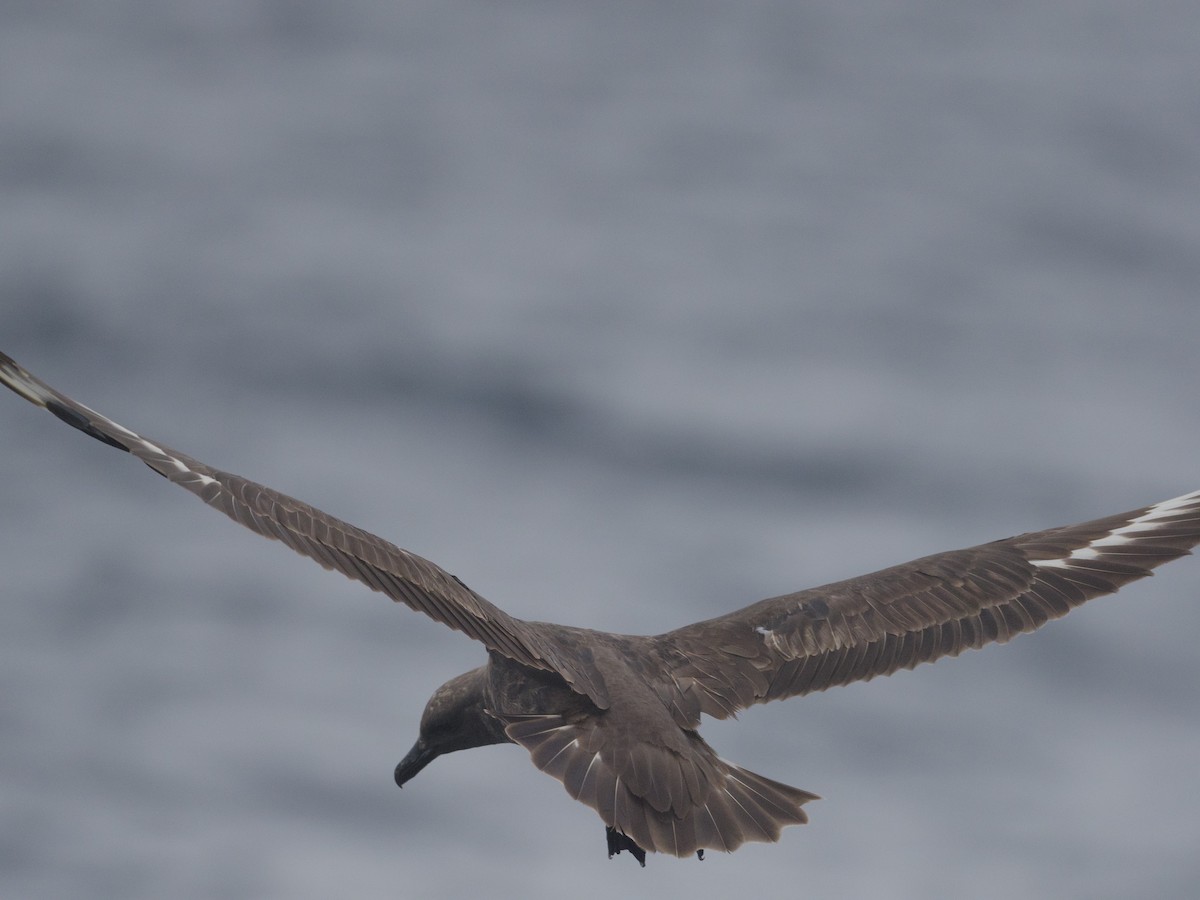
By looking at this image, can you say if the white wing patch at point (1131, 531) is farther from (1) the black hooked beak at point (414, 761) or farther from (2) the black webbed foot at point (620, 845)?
(1) the black hooked beak at point (414, 761)

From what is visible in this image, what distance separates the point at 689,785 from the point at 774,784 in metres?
0.35

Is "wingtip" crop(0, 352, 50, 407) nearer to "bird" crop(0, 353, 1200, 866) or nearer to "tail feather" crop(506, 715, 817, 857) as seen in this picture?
"bird" crop(0, 353, 1200, 866)

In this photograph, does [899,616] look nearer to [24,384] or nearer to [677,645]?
[677,645]

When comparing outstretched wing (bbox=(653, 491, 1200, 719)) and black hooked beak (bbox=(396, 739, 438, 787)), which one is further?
black hooked beak (bbox=(396, 739, 438, 787))

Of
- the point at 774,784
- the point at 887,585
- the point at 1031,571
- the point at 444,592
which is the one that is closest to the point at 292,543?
the point at 444,592

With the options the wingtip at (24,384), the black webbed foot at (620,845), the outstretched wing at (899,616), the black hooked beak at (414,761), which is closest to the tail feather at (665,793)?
the black webbed foot at (620,845)

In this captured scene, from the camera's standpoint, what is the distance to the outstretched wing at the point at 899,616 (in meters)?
7.05

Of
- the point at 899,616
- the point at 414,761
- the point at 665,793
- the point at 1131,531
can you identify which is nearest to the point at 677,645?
the point at 899,616

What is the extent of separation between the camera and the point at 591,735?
6.16 meters

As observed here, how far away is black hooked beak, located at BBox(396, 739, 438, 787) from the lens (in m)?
7.27

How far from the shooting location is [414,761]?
23.8 ft

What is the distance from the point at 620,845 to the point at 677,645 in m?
1.06

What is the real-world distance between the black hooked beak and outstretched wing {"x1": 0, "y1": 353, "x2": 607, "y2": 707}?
A: 47.9 inches

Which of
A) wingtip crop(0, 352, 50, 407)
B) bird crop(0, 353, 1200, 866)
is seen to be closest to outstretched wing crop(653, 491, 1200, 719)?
bird crop(0, 353, 1200, 866)
